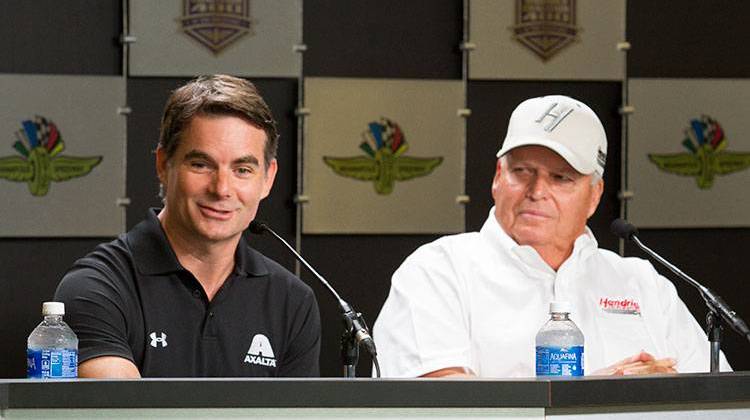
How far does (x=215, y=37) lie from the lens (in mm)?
4664

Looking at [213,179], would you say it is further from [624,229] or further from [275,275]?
[624,229]

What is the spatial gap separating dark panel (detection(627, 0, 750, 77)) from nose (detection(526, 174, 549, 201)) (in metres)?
2.04

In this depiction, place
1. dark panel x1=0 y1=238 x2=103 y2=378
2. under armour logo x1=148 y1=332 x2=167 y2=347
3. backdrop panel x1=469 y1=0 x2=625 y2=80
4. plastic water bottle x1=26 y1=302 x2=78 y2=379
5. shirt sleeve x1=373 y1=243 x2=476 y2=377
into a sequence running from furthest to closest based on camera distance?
backdrop panel x1=469 y1=0 x2=625 y2=80, dark panel x1=0 y1=238 x2=103 y2=378, shirt sleeve x1=373 y1=243 x2=476 y2=377, under armour logo x1=148 y1=332 x2=167 y2=347, plastic water bottle x1=26 y1=302 x2=78 y2=379

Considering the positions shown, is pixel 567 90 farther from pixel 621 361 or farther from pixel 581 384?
pixel 581 384

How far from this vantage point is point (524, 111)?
309 centimetres

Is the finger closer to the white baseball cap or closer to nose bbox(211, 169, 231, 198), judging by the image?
the white baseball cap

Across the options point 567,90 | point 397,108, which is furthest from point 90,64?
point 567,90

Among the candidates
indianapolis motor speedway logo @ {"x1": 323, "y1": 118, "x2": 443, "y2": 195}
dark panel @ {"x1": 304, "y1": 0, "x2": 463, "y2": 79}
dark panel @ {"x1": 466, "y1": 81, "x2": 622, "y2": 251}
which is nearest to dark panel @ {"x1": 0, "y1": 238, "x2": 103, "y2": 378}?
indianapolis motor speedway logo @ {"x1": 323, "y1": 118, "x2": 443, "y2": 195}

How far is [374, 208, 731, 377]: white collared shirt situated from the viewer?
288 centimetres

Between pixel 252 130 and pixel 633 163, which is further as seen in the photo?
pixel 633 163

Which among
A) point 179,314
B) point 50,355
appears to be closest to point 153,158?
point 179,314

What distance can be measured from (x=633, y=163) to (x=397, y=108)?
89 cm

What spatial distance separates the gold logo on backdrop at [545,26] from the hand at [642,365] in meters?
2.24

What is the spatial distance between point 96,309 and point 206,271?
0.89ft
